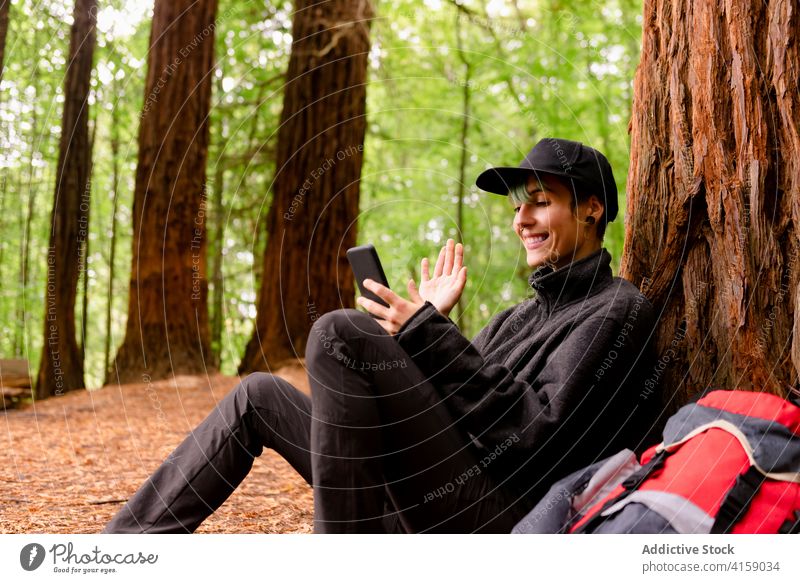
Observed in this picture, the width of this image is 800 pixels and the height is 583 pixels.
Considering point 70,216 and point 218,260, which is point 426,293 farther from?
point 218,260

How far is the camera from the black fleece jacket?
6.95 ft

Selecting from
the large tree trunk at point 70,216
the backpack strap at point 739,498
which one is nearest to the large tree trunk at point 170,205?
the large tree trunk at point 70,216

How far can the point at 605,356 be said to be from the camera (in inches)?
85.4

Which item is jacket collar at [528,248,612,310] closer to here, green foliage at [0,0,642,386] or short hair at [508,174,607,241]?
short hair at [508,174,607,241]

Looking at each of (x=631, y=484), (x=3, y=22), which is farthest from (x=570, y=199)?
(x=3, y=22)

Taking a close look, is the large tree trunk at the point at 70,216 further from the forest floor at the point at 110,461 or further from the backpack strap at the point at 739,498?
the backpack strap at the point at 739,498

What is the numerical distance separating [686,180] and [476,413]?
1.16 metres

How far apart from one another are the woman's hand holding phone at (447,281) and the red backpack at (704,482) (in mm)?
674

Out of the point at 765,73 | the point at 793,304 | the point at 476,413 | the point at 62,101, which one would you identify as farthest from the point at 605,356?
the point at 62,101

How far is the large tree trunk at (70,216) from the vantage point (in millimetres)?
7066

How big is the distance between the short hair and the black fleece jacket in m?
0.31

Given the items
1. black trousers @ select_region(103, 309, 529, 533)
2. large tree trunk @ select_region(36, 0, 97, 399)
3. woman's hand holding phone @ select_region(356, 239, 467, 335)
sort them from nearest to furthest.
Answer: black trousers @ select_region(103, 309, 529, 533) → woman's hand holding phone @ select_region(356, 239, 467, 335) → large tree trunk @ select_region(36, 0, 97, 399)

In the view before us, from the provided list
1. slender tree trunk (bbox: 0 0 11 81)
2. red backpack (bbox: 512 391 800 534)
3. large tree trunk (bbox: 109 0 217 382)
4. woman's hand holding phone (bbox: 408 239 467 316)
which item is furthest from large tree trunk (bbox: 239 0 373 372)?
red backpack (bbox: 512 391 800 534)

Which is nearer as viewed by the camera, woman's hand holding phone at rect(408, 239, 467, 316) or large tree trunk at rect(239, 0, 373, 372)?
woman's hand holding phone at rect(408, 239, 467, 316)
